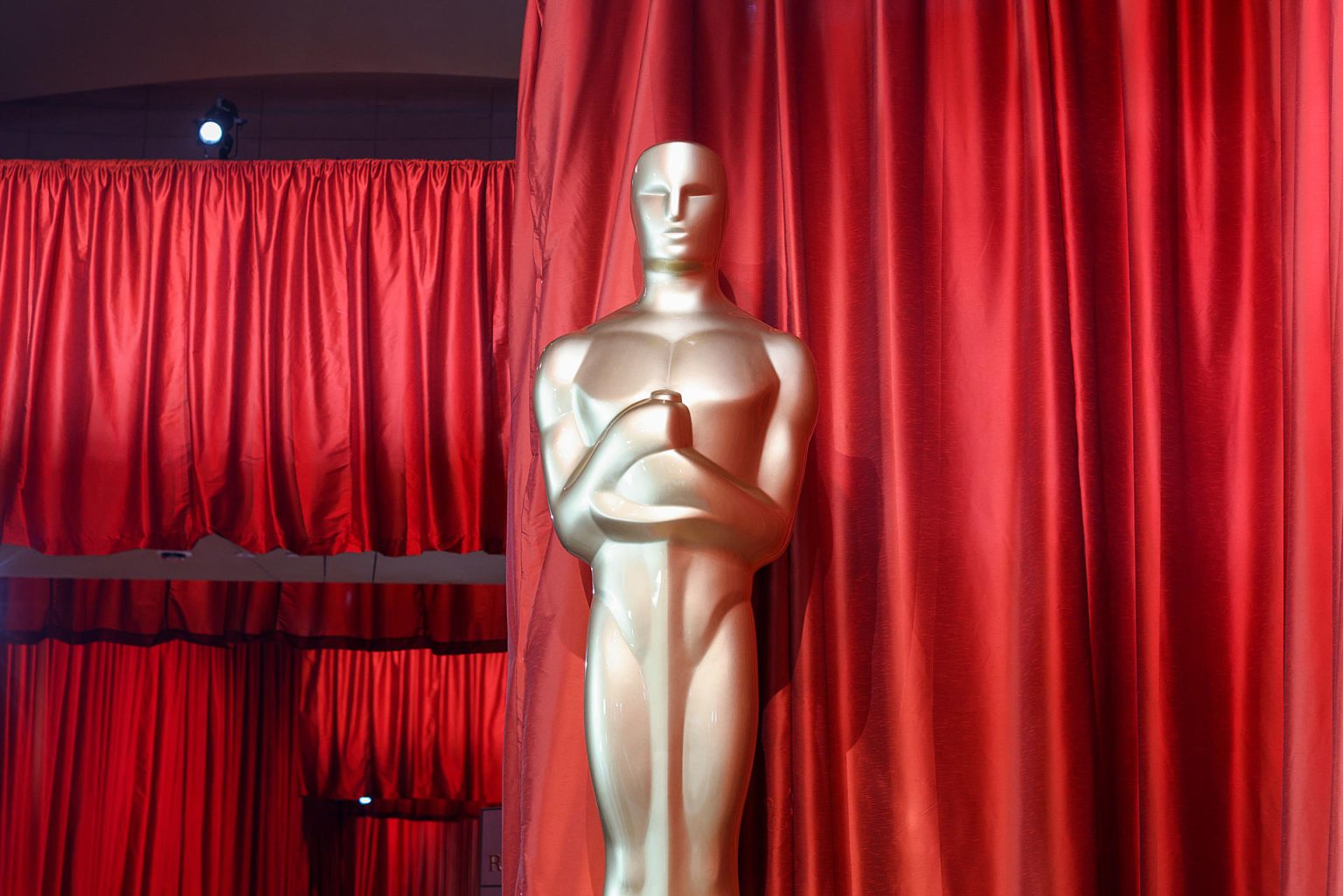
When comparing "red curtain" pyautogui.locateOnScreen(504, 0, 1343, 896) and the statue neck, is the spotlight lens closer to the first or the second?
"red curtain" pyautogui.locateOnScreen(504, 0, 1343, 896)

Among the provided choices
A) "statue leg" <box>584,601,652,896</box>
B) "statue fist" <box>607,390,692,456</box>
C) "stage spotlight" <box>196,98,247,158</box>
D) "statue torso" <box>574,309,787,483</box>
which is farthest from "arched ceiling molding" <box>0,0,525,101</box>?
"statue leg" <box>584,601,652,896</box>

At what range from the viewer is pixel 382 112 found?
5805 millimetres

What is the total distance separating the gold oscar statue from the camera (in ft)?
6.26

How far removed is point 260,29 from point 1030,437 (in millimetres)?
4195

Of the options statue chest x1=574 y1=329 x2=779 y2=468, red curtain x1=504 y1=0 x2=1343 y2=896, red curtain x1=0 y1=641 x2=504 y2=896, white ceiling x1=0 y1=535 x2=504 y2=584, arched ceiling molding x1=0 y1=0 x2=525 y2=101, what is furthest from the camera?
red curtain x1=0 y1=641 x2=504 y2=896

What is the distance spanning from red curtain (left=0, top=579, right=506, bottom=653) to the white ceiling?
2.08 ft

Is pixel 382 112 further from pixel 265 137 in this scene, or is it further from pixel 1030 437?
pixel 1030 437

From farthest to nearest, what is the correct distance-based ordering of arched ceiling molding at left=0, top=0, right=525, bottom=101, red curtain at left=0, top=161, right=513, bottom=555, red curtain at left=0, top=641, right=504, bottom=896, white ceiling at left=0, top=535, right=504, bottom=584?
red curtain at left=0, top=641, right=504, bottom=896, white ceiling at left=0, top=535, right=504, bottom=584, arched ceiling molding at left=0, top=0, right=525, bottom=101, red curtain at left=0, top=161, right=513, bottom=555

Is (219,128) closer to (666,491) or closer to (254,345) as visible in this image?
(254,345)

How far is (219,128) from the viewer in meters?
4.91

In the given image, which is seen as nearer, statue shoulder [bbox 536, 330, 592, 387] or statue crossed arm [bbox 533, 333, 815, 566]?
statue crossed arm [bbox 533, 333, 815, 566]

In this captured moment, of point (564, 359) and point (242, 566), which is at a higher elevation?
point (242, 566)

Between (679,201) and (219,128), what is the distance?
3.37 m

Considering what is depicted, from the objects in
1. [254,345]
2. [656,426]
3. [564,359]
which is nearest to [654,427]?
[656,426]
